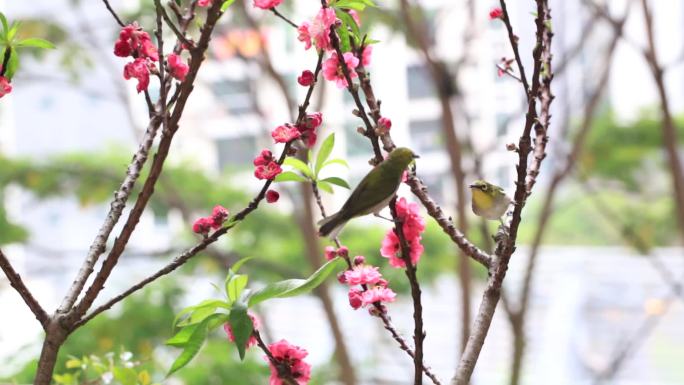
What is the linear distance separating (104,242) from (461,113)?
1.20m

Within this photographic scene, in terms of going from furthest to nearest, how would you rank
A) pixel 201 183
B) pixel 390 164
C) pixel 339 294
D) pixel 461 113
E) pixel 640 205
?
pixel 339 294
pixel 640 205
pixel 201 183
pixel 461 113
pixel 390 164

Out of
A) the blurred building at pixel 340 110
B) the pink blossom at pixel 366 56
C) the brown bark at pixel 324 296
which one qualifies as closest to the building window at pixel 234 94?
the blurred building at pixel 340 110

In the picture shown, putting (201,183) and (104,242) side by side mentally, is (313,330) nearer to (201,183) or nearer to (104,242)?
(201,183)

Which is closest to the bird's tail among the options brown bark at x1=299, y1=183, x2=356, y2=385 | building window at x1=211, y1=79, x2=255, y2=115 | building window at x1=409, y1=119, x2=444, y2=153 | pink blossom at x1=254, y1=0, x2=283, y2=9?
pink blossom at x1=254, y1=0, x2=283, y2=9

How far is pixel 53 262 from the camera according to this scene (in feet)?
7.39

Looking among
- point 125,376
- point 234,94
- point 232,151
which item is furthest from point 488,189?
point 232,151

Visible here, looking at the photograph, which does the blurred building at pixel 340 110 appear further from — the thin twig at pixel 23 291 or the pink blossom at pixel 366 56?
the thin twig at pixel 23 291

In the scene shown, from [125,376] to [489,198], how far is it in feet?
0.68

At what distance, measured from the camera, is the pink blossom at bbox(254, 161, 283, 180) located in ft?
1.16

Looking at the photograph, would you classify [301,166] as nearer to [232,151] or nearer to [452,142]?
[452,142]

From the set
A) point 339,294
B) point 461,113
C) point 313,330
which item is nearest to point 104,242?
point 461,113

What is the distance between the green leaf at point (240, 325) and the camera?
0.34m

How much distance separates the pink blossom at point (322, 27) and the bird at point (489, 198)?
0.10 meters

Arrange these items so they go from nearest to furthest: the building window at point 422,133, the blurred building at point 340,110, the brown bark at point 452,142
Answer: the brown bark at point 452,142
the blurred building at point 340,110
the building window at point 422,133
